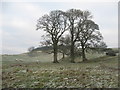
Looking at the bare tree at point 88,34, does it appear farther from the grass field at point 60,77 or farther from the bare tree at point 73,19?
the grass field at point 60,77

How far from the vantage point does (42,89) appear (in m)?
9.38

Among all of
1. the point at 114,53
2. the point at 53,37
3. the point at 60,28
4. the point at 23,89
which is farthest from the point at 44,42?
the point at 23,89

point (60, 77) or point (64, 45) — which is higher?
point (64, 45)

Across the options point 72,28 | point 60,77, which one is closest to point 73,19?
point 72,28

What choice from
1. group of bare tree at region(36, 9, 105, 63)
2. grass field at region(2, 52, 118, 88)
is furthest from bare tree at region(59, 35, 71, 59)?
grass field at region(2, 52, 118, 88)

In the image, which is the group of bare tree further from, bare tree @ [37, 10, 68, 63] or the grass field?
the grass field

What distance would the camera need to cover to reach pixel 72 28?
4394cm

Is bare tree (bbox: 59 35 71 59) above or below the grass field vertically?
above

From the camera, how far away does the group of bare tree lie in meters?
41.6

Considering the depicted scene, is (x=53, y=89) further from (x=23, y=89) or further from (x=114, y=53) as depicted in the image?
(x=114, y=53)

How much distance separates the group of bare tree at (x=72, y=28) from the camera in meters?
41.6

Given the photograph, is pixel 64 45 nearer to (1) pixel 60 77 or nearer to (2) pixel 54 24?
(2) pixel 54 24

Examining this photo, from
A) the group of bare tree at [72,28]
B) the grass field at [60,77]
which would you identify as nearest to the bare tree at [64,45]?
the group of bare tree at [72,28]

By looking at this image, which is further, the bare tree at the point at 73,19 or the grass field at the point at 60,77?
the bare tree at the point at 73,19
